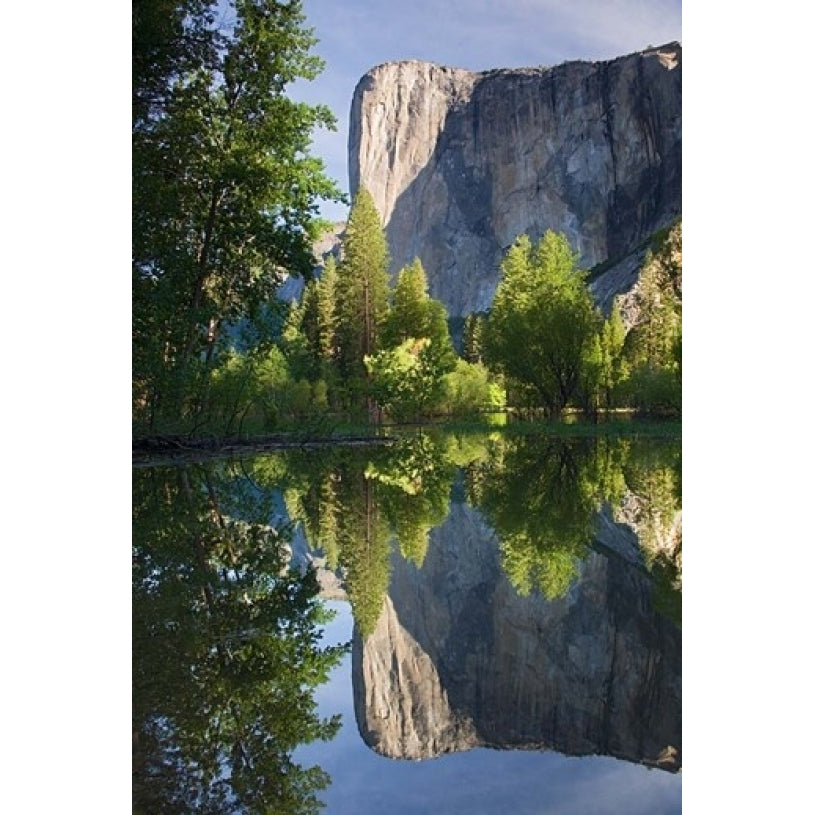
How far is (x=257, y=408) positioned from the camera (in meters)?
8.27

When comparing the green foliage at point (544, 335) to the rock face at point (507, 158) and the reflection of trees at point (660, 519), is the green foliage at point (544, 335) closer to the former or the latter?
the reflection of trees at point (660, 519)

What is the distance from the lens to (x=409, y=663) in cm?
117

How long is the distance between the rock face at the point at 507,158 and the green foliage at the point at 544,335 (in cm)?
900

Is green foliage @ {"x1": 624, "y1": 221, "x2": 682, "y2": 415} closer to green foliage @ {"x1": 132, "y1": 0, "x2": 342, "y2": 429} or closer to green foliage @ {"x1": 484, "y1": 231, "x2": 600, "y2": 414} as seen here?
green foliage @ {"x1": 484, "y1": 231, "x2": 600, "y2": 414}

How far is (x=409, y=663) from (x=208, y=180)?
447 centimetres

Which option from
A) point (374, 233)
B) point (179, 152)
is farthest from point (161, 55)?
point (374, 233)

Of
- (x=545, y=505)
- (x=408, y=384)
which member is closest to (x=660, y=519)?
(x=545, y=505)

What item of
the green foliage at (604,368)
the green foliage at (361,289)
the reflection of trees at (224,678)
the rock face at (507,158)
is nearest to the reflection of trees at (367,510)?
the reflection of trees at (224,678)

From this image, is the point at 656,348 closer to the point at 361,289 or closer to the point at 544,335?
the point at 544,335

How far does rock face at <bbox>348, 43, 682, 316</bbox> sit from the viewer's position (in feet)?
75.6

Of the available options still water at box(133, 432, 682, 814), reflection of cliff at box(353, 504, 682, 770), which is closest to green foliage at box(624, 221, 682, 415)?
still water at box(133, 432, 682, 814)
